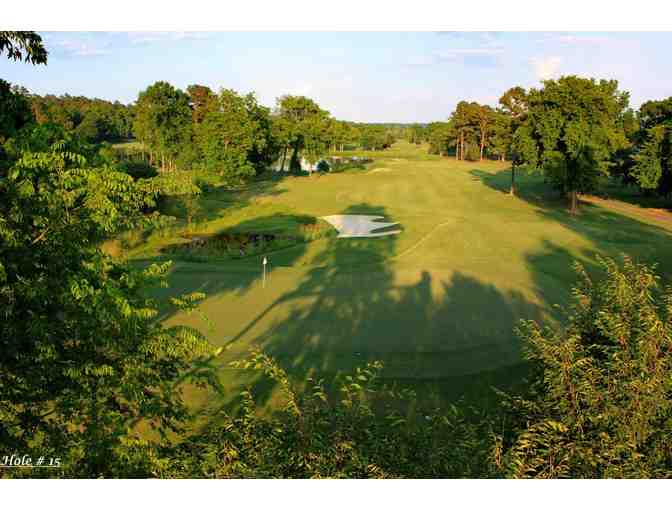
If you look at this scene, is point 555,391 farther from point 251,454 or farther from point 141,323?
point 141,323

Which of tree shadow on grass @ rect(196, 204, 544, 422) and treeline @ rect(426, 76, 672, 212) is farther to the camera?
treeline @ rect(426, 76, 672, 212)

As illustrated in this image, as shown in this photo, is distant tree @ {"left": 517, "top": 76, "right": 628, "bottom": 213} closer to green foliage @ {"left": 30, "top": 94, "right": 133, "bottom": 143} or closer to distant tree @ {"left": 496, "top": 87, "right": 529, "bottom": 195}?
distant tree @ {"left": 496, "top": 87, "right": 529, "bottom": 195}

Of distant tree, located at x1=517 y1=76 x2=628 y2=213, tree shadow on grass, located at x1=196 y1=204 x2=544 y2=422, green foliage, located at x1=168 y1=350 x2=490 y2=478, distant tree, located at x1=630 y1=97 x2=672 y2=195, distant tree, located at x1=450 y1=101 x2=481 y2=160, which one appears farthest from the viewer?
distant tree, located at x1=450 y1=101 x2=481 y2=160

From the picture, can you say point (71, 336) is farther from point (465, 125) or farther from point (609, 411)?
point (465, 125)

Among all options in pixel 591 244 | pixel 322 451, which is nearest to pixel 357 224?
pixel 591 244

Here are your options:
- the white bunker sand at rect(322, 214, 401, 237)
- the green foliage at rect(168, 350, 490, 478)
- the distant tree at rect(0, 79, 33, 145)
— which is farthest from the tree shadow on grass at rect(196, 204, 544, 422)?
the white bunker sand at rect(322, 214, 401, 237)

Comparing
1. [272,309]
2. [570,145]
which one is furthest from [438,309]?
[570,145]
